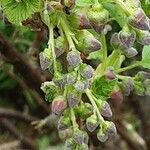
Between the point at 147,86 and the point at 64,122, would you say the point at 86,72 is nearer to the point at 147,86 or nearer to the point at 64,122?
the point at 64,122

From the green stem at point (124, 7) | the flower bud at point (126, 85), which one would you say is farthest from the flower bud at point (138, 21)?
the flower bud at point (126, 85)

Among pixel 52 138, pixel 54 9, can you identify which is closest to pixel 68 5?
pixel 54 9

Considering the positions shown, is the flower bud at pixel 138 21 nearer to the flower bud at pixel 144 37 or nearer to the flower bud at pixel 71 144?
the flower bud at pixel 144 37

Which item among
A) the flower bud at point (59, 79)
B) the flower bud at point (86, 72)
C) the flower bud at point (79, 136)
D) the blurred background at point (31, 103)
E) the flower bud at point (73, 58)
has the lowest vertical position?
the blurred background at point (31, 103)

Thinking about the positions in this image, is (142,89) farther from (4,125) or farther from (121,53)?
(4,125)

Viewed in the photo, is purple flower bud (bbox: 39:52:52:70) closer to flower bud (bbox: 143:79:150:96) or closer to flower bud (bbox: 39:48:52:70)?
flower bud (bbox: 39:48:52:70)

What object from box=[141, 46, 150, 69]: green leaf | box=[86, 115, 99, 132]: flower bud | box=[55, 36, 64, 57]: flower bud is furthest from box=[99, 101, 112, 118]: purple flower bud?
box=[141, 46, 150, 69]: green leaf
